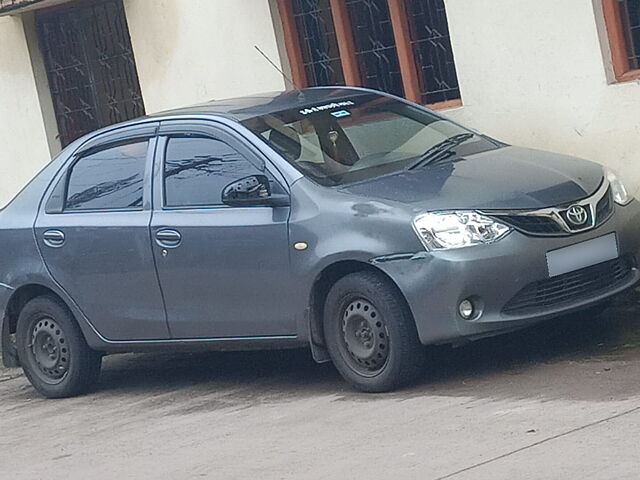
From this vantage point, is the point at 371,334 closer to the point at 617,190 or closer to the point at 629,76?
the point at 617,190

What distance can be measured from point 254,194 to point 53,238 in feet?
5.70

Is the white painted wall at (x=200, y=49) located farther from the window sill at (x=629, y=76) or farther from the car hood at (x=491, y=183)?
the car hood at (x=491, y=183)

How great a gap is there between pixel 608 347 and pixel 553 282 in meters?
0.65

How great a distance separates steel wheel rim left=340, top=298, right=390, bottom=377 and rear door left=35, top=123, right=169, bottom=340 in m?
1.37

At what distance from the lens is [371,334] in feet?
26.0

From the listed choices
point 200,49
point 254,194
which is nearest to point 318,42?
point 200,49

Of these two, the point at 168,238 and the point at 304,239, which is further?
the point at 168,238

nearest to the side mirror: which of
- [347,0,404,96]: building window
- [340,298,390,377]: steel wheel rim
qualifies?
[340,298,390,377]: steel wheel rim

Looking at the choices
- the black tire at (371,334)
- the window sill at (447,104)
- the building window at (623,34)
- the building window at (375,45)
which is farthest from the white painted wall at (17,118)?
the black tire at (371,334)

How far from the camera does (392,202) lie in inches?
310

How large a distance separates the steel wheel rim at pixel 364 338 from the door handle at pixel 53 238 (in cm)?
220

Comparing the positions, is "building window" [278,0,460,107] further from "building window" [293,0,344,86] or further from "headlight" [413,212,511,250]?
"headlight" [413,212,511,250]

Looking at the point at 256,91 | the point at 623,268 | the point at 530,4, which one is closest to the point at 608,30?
the point at 530,4

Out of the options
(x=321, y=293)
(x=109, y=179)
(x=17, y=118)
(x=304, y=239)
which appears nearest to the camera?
(x=304, y=239)
